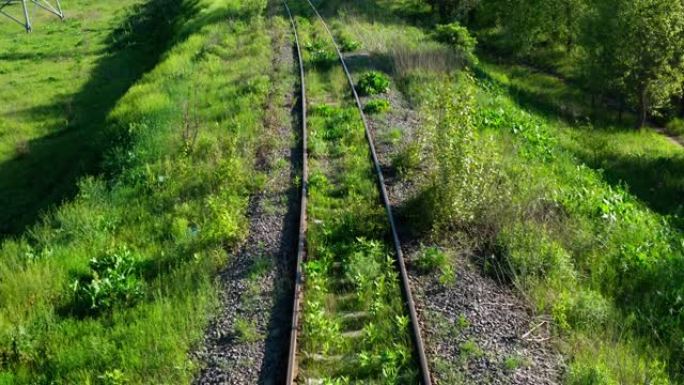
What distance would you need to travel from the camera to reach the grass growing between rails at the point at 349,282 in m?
6.93

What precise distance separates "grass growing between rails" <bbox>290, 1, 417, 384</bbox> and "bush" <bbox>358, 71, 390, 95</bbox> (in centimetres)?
345

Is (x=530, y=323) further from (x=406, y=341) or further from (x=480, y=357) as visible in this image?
(x=406, y=341)

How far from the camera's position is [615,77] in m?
24.6

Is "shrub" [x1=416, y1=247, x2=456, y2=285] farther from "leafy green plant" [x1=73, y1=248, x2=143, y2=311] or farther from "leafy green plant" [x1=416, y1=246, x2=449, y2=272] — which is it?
"leafy green plant" [x1=73, y1=248, x2=143, y2=311]

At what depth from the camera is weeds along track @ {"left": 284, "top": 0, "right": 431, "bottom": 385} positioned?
691 cm

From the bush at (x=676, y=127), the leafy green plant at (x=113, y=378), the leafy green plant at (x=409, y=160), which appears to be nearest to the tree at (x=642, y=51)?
the bush at (x=676, y=127)

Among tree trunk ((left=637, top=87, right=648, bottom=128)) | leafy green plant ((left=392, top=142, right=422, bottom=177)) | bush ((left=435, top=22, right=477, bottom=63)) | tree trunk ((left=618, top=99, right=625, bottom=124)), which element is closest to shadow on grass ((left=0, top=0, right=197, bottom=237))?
leafy green plant ((left=392, top=142, right=422, bottom=177))

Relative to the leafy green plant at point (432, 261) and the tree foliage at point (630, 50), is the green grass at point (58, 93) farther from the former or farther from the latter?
the tree foliage at point (630, 50)

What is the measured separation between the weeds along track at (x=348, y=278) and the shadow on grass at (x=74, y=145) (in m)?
6.08

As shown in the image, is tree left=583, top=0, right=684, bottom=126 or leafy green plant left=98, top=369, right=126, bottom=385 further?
tree left=583, top=0, right=684, bottom=126

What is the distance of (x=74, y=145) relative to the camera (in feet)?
65.9

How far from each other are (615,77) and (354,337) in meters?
21.2

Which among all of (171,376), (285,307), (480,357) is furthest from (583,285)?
(171,376)

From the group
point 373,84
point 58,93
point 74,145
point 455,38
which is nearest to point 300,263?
point 373,84
